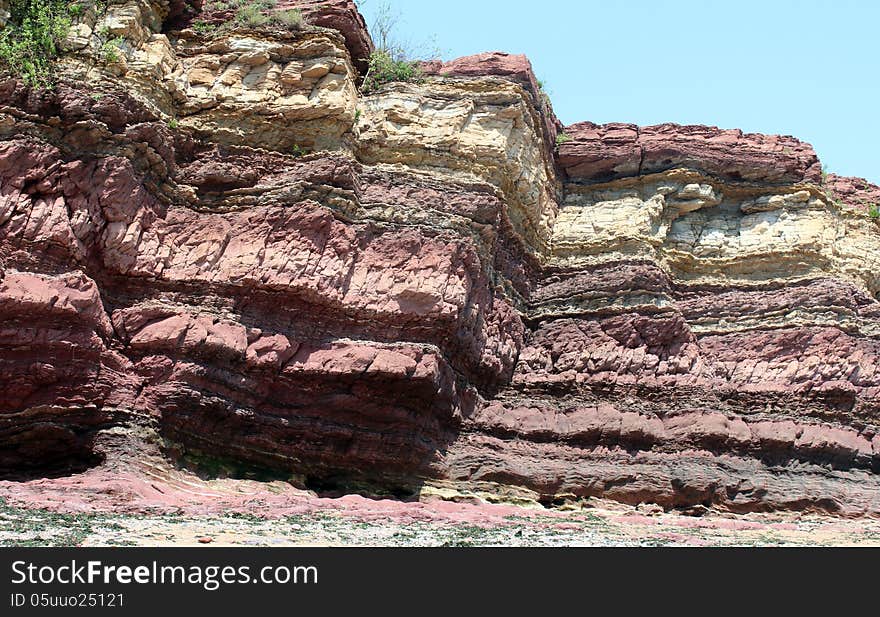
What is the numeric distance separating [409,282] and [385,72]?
6434mm

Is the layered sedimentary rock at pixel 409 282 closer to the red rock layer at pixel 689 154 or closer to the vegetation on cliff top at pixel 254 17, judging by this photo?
the red rock layer at pixel 689 154

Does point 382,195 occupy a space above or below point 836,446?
above

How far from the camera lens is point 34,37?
68.6ft

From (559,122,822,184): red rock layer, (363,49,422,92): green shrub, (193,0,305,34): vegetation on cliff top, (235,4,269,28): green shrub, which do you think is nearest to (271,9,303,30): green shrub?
(193,0,305,34): vegetation on cliff top

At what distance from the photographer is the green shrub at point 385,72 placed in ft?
80.5

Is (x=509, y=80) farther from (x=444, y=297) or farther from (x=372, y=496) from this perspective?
(x=372, y=496)

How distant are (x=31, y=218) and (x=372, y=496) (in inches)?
322

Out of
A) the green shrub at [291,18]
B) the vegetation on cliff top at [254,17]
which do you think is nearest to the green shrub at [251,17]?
the vegetation on cliff top at [254,17]

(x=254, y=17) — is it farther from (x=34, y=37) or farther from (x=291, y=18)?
(x=34, y=37)

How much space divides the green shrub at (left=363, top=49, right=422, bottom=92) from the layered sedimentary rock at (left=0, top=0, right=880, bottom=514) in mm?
396

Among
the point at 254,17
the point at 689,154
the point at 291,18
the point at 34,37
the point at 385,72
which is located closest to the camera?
Result: the point at 34,37

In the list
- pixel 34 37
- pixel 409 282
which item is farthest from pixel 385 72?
pixel 34 37

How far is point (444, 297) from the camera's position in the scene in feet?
68.0

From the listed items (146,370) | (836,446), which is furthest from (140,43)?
(836,446)
